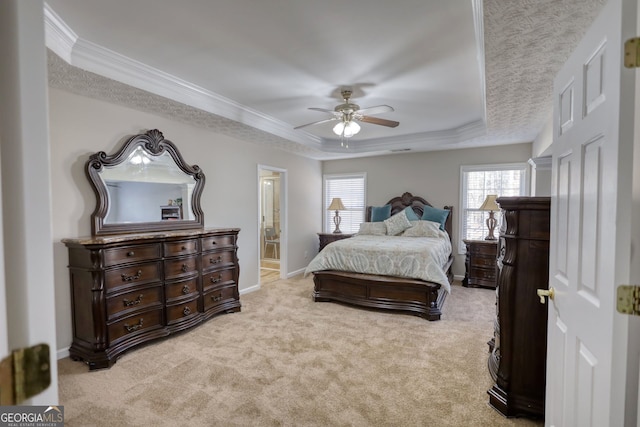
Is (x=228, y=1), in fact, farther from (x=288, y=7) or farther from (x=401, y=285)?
(x=401, y=285)

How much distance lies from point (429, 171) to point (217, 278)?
175 inches

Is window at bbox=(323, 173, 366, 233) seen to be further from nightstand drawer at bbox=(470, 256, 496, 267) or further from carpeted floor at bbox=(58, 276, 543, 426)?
carpeted floor at bbox=(58, 276, 543, 426)

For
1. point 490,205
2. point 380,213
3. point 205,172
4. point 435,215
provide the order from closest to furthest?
point 205,172 → point 490,205 → point 435,215 → point 380,213

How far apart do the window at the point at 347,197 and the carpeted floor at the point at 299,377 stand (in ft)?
11.2

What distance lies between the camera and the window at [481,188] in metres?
5.31

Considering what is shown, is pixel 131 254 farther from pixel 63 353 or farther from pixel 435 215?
pixel 435 215

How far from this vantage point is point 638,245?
85 cm

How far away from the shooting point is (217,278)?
3.75m

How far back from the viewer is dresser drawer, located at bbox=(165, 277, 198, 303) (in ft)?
10.4

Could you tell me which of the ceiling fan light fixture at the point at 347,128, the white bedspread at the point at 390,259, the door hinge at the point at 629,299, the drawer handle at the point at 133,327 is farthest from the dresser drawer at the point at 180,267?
the door hinge at the point at 629,299

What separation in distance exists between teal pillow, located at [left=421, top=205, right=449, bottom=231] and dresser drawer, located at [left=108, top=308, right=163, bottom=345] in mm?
4639

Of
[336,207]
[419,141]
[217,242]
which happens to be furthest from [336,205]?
[217,242]

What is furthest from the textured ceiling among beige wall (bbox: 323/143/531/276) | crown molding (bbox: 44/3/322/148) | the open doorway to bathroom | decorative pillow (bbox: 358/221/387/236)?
the open doorway to bathroom

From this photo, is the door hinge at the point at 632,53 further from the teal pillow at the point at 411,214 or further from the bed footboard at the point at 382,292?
the teal pillow at the point at 411,214
